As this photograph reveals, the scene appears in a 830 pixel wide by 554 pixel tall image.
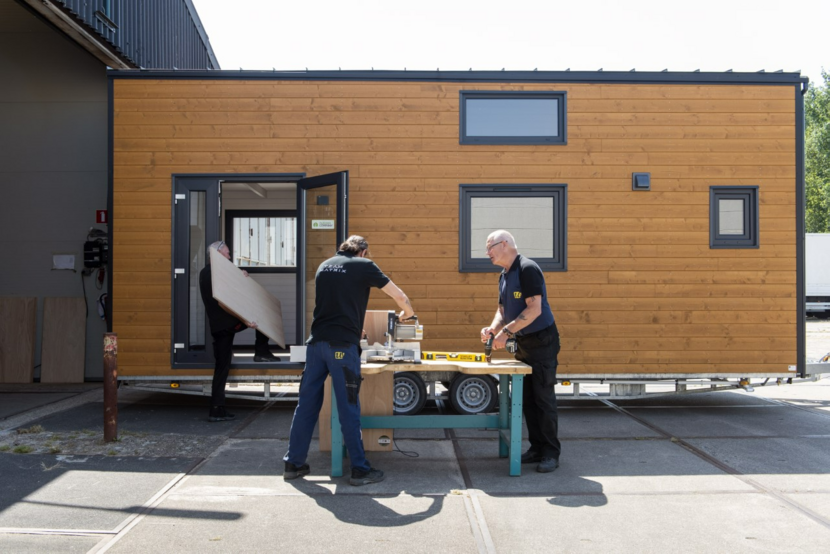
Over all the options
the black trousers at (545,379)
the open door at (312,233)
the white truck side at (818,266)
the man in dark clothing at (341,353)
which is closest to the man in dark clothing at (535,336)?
the black trousers at (545,379)

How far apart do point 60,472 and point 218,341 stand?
213 cm

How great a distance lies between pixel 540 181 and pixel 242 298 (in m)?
3.41

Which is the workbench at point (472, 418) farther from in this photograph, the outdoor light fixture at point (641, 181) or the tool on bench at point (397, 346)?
the outdoor light fixture at point (641, 181)

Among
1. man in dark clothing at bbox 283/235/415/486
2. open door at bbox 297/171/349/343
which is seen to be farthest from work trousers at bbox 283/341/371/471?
open door at bbox 297/171/349/343

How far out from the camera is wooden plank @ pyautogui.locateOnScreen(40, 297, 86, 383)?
8.96m

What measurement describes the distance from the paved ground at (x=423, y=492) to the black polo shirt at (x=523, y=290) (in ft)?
3.64

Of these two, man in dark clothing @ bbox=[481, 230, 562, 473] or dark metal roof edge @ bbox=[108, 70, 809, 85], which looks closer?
man in dark clothing @ bbox=[481, 230, 562, 473]

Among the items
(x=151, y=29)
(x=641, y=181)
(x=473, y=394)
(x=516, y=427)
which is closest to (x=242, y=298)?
(x=473, y=394)

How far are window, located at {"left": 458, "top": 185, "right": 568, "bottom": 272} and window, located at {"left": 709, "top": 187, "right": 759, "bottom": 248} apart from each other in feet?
5.39

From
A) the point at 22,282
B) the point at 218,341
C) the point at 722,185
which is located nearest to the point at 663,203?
the point at 722,185

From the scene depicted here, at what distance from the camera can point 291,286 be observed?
11.1 metres

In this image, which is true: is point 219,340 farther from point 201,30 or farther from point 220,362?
point 201,30

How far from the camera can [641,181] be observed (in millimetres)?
7148

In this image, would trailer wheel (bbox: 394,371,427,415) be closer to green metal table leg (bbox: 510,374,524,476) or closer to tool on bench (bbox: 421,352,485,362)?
tool on bench (bbox: 421,352,485,362)
